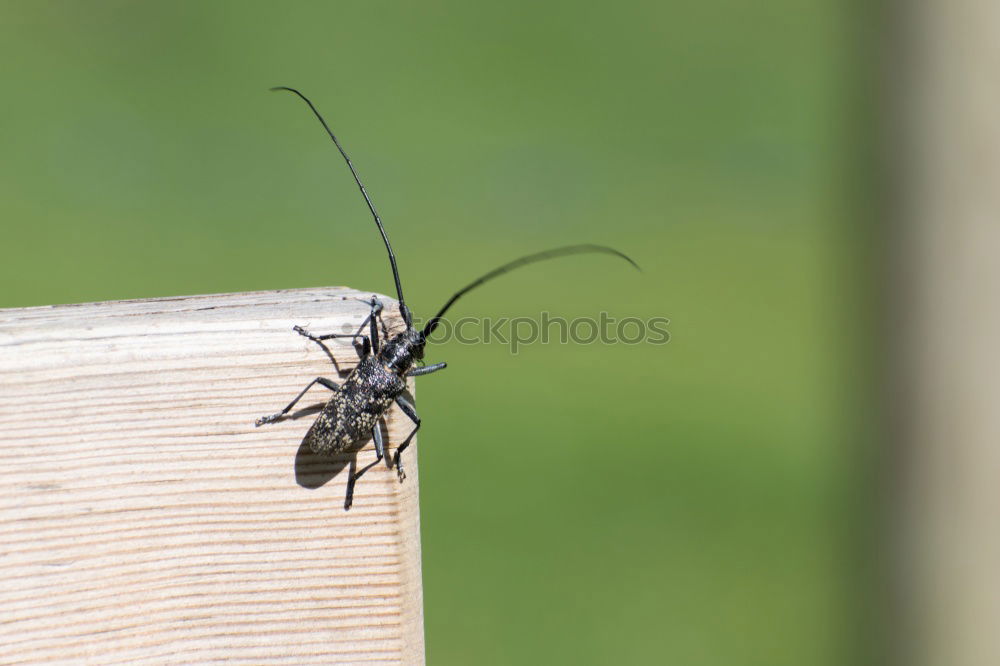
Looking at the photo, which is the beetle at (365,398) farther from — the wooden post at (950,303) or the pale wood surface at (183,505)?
the wooden post at (950,303)

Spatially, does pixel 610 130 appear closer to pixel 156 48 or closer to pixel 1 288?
pixel 156 48

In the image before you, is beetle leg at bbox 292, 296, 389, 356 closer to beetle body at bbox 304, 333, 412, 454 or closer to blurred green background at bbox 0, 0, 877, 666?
beetle body at bbox 304, 333, 412, 454

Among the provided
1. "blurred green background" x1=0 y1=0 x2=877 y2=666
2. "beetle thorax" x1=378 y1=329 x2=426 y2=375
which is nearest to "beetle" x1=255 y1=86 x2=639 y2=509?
"beetle thorax" x1=378 y1=329 x2=426 y2=375

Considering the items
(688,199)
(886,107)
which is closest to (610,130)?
(688,199)

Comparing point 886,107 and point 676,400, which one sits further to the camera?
point 676,400

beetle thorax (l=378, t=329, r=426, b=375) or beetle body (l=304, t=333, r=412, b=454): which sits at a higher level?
beetle thorax (l=378, t=329, r=426, b=375)

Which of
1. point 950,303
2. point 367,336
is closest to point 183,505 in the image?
point 367,336

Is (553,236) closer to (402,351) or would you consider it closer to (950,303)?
(402,351)
